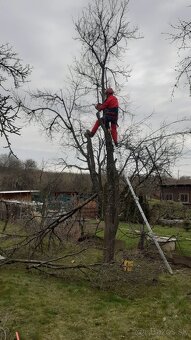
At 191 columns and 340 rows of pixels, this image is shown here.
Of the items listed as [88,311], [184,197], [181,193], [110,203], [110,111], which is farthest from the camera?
[181,193]

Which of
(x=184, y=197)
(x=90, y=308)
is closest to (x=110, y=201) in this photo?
(x=90, y=308)

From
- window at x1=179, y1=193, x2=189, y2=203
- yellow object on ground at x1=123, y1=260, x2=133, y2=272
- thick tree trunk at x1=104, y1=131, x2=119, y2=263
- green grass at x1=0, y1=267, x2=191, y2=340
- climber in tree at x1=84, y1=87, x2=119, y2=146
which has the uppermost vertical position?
climber in tree at x1=84, y1=87, x2=119, y2=146

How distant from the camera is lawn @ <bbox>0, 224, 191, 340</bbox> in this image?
5258 millimetres

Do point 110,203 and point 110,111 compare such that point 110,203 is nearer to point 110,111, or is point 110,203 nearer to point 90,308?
point 110,111

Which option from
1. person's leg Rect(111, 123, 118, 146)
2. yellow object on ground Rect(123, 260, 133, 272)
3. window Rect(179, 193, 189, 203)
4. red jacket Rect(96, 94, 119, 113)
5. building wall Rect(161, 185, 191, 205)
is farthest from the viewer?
window Rect(179, 193, 189, 203)

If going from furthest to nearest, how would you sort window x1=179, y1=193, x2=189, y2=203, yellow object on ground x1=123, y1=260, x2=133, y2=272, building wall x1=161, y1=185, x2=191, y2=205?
1. window x1=179, y1=193, x2=189, y2=203
2. building wall x1=161, y1=185, x2=191, y2=205
3. yellow object on ground x1=123, y1=260, x2=133, y2=272

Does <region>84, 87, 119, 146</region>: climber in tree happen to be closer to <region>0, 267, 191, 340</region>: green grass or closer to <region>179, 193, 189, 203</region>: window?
<region>0, 267, 191, 340</region>: green grass

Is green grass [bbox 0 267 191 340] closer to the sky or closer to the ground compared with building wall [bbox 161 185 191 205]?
closer to the ground

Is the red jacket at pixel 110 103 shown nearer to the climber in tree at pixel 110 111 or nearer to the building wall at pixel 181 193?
the climber in tree at pixel 110 111

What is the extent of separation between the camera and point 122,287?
733cm

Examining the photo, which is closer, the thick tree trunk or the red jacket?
the red jacket

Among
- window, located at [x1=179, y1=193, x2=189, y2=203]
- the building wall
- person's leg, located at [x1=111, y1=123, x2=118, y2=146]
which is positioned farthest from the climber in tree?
window, located at [x1=179, y1=193, x2=189, y2=203]

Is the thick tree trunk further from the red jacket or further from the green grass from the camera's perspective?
the green grass

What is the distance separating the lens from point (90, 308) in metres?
6.32
